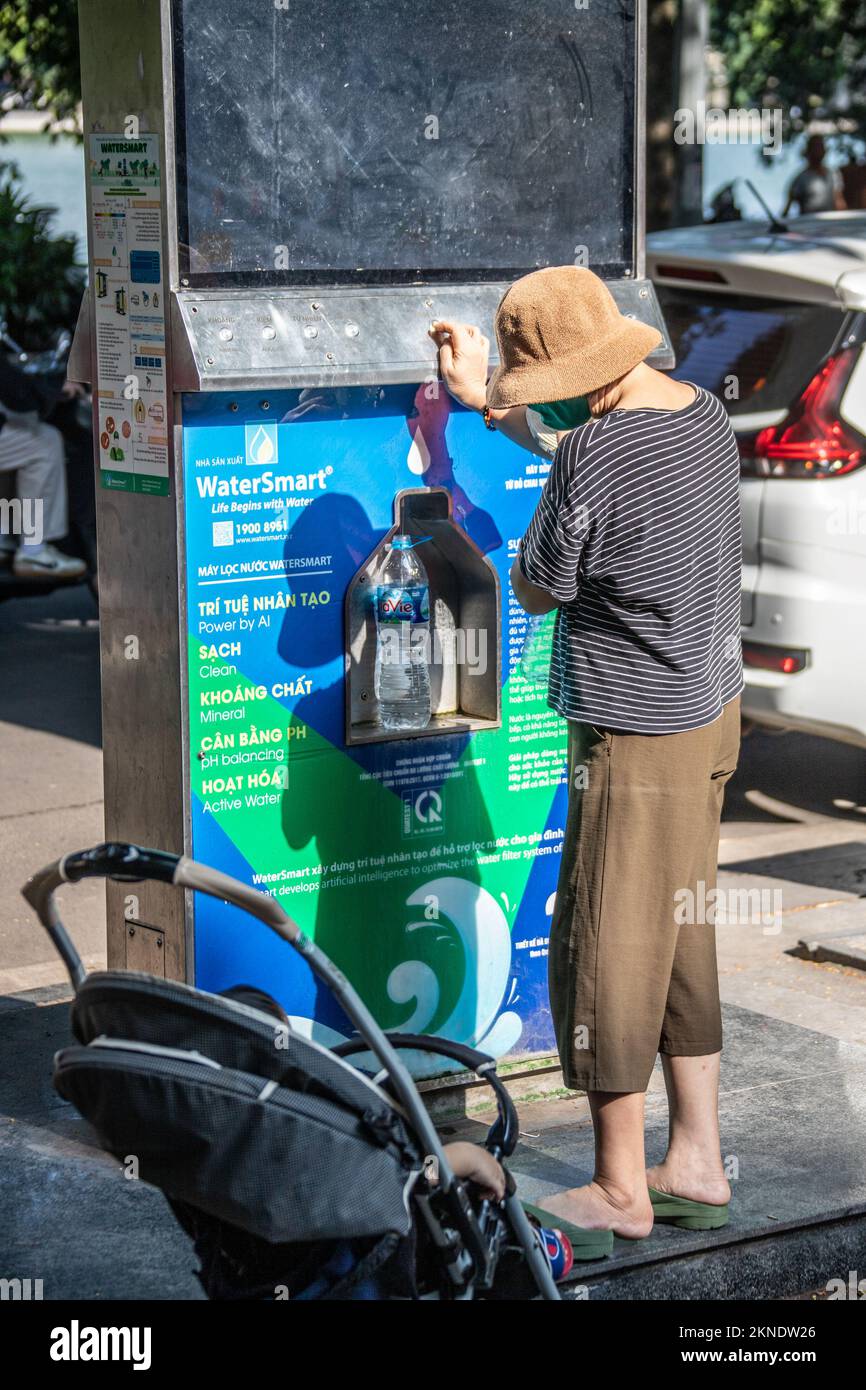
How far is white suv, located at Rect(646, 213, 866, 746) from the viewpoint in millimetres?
6539

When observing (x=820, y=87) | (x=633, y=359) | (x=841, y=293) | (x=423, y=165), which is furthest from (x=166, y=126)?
(x=820, y=87)

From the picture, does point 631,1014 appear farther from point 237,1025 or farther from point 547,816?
point 237,1025

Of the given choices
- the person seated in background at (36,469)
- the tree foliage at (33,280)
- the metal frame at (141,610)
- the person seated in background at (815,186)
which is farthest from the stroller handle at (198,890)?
the person seated in background at (815,186)

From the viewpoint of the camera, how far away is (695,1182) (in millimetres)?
3852

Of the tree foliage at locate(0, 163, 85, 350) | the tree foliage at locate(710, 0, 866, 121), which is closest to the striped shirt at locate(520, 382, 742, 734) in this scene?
the tree foliage at locate(0, 163, 85, 350)

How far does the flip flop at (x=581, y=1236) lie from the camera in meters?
3.60

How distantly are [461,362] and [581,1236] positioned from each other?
186 cm

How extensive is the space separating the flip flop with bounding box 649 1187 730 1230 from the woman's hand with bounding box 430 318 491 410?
5.70 feet

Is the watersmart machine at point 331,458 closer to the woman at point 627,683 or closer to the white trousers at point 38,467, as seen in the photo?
the woman at point 627,683

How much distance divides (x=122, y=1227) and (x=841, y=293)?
4.43 metres

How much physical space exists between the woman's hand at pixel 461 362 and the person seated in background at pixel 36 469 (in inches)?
252

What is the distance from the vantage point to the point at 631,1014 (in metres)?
3.61

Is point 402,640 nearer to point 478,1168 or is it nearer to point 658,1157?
point 658,1157

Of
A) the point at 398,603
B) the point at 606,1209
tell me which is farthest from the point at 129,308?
the point at 606,1209
